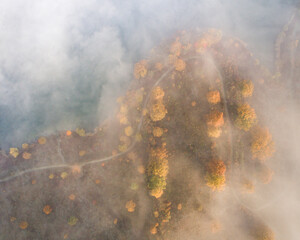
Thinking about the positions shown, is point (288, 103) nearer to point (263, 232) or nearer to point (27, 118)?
point (263, 232)

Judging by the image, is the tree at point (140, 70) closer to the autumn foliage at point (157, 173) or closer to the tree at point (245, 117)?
the autumn foliage at point (157, 173)

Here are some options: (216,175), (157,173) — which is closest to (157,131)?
(157,173)

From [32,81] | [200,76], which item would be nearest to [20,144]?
[32,81]

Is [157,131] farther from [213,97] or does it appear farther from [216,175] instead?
[216,175]

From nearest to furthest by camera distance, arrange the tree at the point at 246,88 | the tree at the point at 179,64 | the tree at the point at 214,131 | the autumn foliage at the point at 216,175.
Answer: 1. the autumn foliage at the point at 216,175
2. the tree at the point at 214,131
3. the tree at the point at 246,88
4. the tree at the point at 179,64

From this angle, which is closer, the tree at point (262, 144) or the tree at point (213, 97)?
the tree at point (262, 144)

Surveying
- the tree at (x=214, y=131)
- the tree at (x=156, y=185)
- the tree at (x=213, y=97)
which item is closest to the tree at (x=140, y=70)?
the tree at (x=213, y=97)
